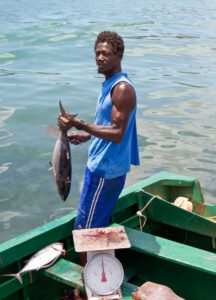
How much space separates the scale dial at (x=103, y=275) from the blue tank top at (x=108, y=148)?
2.34 feet

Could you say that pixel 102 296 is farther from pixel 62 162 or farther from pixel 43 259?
pixel 62 162

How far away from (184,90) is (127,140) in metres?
11.2

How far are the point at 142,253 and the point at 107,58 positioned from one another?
1884 mm

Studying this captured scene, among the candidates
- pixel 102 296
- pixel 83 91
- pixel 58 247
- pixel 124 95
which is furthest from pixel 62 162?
pixel 83 91

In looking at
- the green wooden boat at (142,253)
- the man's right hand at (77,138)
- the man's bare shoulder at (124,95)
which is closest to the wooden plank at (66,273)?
the green wooden boat at (142,253)

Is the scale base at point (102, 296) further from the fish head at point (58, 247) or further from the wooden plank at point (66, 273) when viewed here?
the fish head at point (58, 247)

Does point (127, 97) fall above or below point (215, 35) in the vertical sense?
above

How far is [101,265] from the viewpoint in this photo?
4.11 metres

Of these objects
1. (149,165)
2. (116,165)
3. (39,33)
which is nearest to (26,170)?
(149,165)

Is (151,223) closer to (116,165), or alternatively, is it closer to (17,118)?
(116,165)

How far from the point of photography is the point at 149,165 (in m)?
9.89

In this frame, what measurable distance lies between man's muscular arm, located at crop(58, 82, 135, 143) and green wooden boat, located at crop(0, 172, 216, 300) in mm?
1122

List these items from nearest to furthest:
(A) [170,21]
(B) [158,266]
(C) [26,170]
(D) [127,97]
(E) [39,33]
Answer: (D) [127,97] → (B) [158,266] → (C) [26,170] → (E) [39,33] → (A) [170,21]

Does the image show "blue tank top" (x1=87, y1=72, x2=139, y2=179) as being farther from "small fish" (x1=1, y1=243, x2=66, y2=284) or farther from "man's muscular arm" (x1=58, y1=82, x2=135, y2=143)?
"small fish" (x1=1, y1=243, x2=66, y2=284)
